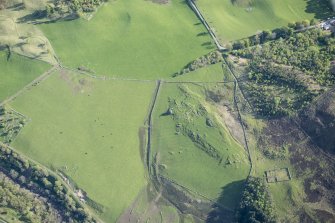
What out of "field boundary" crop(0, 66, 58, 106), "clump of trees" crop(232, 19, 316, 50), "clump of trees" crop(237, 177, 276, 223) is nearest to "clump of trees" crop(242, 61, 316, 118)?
"clump of trees" crop(232, 19, 316, 50)

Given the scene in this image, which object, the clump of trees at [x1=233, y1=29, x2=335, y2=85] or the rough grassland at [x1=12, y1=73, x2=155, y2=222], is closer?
the rough grassland at [x1=12, y1=73, x2=155, y2=222]

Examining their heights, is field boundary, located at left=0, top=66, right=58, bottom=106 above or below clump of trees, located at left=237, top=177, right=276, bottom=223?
above

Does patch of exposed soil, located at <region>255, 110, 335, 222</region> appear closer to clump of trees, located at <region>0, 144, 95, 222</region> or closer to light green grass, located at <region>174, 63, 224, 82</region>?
light green grass, located at <region>174, 63, 224, 82</region>

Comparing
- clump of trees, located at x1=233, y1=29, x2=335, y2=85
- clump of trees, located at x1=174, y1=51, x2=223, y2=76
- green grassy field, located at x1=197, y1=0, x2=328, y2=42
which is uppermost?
green grassy field, located at x1=197, y1=0, x2=328, y2=42

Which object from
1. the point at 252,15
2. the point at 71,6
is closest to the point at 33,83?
the point at 71,6

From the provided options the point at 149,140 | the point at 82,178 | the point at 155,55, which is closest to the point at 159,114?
the point at 149,140

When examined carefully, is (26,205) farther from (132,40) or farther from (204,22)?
(204,22)
